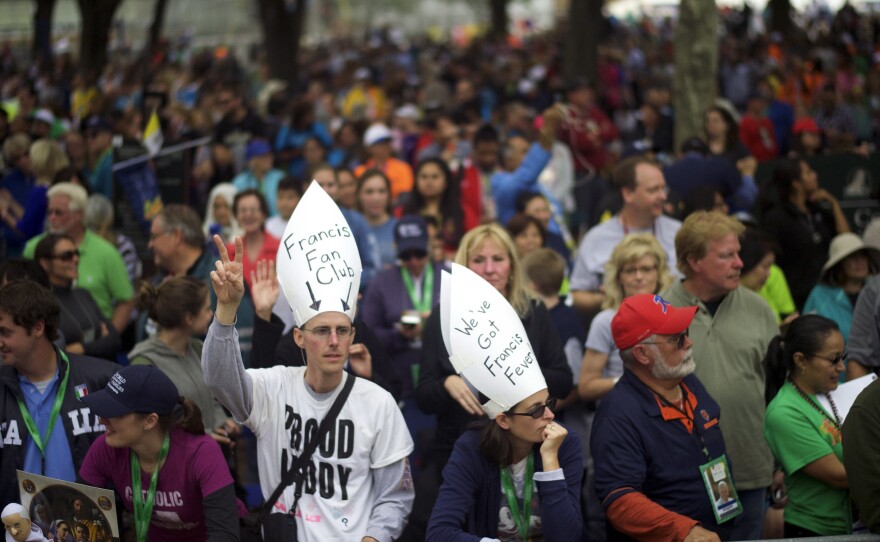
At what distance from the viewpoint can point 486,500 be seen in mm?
4816

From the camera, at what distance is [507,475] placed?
4.79 meters

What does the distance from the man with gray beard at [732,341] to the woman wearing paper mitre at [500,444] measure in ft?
4.60

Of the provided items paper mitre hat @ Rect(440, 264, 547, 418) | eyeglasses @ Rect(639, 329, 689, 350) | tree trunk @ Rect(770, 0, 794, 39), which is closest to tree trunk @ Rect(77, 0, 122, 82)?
tree trunk @ Rect(770, 0, 794, 39)

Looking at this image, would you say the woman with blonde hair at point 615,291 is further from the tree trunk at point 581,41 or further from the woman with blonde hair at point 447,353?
the tree trunk at point 581,41

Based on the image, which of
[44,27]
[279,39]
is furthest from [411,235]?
[44,27]

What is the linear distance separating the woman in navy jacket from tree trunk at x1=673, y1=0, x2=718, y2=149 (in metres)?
9.22

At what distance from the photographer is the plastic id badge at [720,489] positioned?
5.09 meters

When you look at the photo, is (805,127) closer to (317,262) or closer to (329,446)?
(317,262)

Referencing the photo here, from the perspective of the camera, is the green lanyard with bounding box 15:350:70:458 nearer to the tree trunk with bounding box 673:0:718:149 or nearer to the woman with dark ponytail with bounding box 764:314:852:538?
the woman with dark ponytail with bounding box 764:314:852:538

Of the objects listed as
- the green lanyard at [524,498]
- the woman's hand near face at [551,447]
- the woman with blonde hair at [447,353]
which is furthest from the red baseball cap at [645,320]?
the woman with blonde hair at [447,353]

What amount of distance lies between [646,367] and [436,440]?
149 centimetres

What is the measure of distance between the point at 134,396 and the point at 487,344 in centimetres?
151

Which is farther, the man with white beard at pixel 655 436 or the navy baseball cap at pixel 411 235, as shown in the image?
the navy baseball cap at pixel 411 235

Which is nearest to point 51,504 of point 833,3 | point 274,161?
point 274,161
